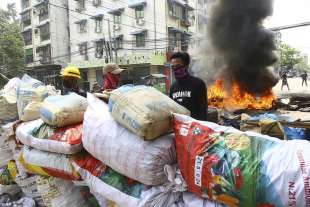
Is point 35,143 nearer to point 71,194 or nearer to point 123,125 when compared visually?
point 71,194

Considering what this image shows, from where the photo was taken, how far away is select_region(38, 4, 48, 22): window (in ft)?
121

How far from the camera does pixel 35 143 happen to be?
268cm

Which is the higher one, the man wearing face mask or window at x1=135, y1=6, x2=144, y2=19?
window at x1=135, y1=6, x2=144, y2=19

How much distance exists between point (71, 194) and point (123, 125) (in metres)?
0.98

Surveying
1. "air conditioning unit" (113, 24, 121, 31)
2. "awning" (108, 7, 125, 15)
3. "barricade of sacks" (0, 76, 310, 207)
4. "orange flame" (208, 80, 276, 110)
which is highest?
"awning" (108, 7, 125, 15)

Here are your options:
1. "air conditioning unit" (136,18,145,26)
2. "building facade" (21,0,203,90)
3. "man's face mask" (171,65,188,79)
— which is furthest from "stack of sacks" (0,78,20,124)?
"air conditioning unit" (136,18,145,26)

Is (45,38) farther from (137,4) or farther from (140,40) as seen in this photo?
(140,40)

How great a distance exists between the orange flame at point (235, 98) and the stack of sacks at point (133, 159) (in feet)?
32.8

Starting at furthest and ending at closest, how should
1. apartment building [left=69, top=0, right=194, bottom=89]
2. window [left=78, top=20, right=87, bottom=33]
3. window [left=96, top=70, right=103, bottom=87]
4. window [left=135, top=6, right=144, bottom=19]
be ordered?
window [left=78, top=20, right=87, bottom=33] → window [left=96, top=70, right=103, bottom=87] → window [left=135, top=6, right=144, bottom=19] → apartment building [left=69, top=0, right=194, bottom=89]

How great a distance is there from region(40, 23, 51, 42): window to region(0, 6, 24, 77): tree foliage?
4.51m

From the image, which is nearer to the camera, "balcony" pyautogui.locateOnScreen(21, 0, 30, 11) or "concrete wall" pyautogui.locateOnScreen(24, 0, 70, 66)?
"concrete wall" pyautogui.locateOnScreen(24, 0, 70, 66)

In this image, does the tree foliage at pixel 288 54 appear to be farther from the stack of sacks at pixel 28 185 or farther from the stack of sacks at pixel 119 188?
the stack of sacks at pixel 119 188

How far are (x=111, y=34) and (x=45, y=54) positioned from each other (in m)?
10.8

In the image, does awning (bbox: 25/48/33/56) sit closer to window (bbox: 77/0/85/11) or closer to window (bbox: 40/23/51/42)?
window (bbox: 40/23/51/42)
